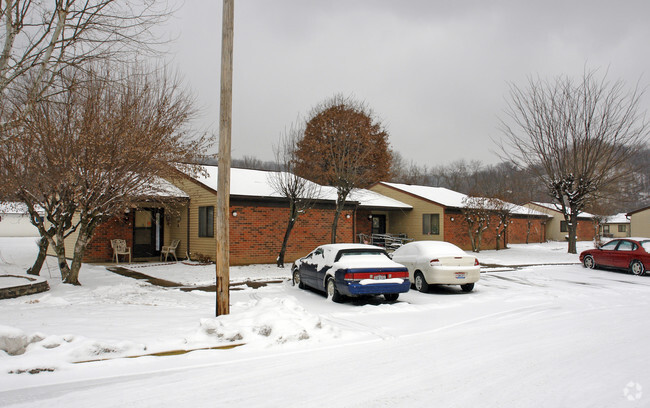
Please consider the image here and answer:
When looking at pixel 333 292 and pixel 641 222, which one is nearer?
pixel 333 292

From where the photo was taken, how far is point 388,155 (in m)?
38.6

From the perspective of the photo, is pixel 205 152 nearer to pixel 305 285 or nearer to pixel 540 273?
pixel 305 285

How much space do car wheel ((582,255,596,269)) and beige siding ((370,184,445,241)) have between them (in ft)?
30.2

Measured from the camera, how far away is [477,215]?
26453 mm

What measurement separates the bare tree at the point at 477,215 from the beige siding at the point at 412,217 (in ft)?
4.74

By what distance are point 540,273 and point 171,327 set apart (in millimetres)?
13997

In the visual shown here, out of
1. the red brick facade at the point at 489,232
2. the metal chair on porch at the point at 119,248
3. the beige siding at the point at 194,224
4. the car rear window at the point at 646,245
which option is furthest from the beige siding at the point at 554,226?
the metal chair on porch at the point at 119,248

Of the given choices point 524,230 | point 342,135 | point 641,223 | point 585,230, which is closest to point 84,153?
point 342,135

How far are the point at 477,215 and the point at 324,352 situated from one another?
2191cm

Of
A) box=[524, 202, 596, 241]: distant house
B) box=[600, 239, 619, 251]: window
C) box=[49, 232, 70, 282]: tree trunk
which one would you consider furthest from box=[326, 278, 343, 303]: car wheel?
box=[524, 202, 596, 241]: distant house

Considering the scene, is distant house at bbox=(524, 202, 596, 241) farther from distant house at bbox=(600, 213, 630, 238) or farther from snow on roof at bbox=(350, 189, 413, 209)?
snow on roof at bbox=(350, 189, 413, 209)

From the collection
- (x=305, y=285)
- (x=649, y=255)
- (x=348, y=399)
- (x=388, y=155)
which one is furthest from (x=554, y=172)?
(x=348, y=399)

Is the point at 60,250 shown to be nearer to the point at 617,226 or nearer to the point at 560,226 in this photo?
the point at 560,226

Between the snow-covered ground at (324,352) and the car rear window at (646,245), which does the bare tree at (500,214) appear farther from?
the snow-covered ground at (324,352)
